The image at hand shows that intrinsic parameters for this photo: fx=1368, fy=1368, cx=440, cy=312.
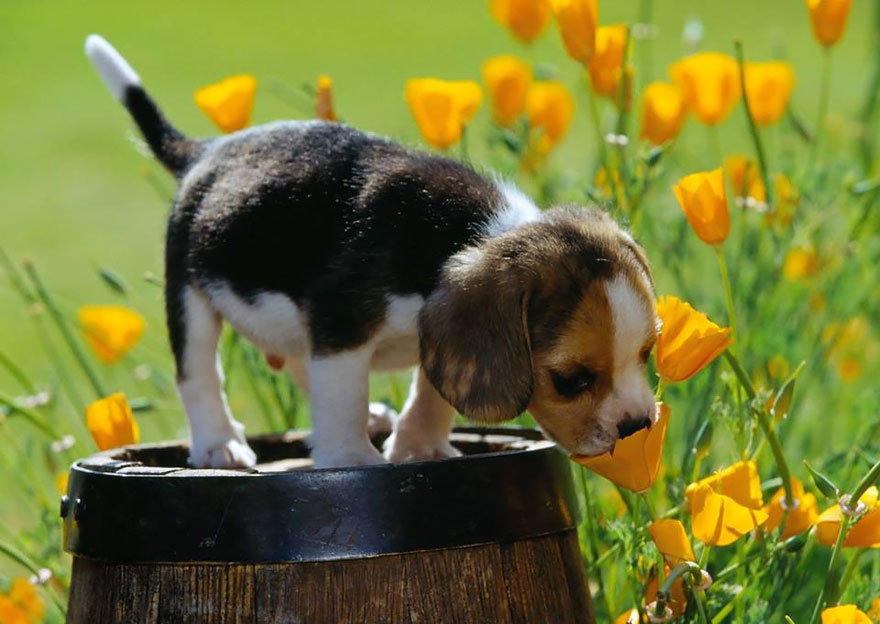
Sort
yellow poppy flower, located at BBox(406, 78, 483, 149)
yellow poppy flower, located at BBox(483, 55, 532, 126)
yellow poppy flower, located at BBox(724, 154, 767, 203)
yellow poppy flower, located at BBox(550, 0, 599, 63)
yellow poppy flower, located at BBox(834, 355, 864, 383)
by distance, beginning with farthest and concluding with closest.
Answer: yellow poppy flower, located at BBox(834, 355, 864, 383) → yellow poppy flower, located at BBox(483, 55, 532, 126) → yellow poppy flower, located at BBox(724, 154, 767, 203) → yellow poppy flower, located at BBox(406, 78, 483, 149) → yellow poppy flower, located at BBox(550, 0, 599, 63)

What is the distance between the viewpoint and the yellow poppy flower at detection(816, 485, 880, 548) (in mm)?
2291

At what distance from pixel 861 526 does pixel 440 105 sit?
4.64 feet

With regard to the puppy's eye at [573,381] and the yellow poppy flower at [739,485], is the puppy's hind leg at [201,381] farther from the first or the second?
the yellow poppy flower at [739,485]

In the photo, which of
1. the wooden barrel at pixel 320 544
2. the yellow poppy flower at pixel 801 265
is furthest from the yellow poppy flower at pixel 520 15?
the wooden barrel at pixel 320 544

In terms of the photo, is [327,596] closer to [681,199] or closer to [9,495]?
[681,199]

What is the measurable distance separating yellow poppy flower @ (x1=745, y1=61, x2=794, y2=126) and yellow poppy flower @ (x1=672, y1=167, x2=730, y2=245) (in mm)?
1183

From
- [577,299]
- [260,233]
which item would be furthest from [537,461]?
[260,233]

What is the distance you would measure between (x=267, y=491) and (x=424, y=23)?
12.7 m

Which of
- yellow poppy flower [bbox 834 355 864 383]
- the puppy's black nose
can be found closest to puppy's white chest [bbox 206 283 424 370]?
the puppy's black nose

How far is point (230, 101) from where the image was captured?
→ 3.23m

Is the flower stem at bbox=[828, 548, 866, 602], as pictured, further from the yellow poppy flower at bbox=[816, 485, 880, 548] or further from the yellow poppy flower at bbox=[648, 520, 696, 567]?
the yellow poppy flower at bbox=[648, 520, 696, 567]

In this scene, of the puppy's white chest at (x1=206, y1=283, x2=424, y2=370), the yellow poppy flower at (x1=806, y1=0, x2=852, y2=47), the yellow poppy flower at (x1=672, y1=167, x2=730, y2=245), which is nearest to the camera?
the yellow poppy flower at (x1=672, y1=167, x2=730, y2=245)

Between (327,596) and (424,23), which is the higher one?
(327,596)

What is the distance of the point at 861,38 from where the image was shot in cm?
1324
